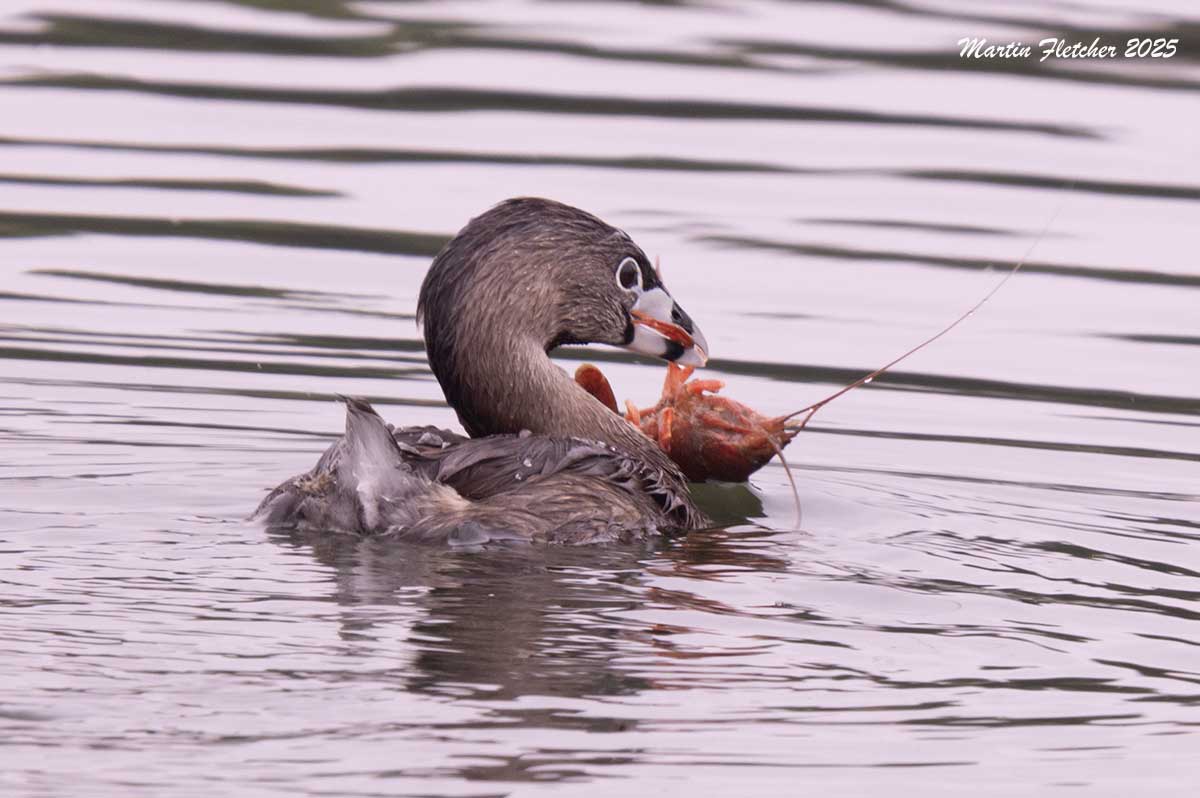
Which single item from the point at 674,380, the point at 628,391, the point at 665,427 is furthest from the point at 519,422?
the point at 628,391

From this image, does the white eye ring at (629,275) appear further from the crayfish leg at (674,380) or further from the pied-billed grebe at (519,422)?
the crayfish leg at (674,380)

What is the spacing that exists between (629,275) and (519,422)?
0.89 metres

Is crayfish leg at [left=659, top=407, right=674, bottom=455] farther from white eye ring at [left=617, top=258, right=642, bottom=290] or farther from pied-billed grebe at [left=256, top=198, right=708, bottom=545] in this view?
white eye ring at [left=617, top=258, right=642, bottom=290]

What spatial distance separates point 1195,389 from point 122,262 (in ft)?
19.0

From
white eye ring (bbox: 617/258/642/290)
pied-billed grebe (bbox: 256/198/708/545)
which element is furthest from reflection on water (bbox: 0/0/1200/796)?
white eye ring (bbox: 617/258/642/290)

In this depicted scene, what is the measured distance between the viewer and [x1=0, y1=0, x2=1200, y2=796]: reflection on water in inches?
265

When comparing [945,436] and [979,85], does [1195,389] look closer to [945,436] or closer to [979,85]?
[945,436]

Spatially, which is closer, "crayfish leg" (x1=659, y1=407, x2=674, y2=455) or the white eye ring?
the white eye ring

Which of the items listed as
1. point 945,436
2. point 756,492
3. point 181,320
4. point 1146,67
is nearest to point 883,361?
point 945,436

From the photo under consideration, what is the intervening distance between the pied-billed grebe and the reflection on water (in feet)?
0.64

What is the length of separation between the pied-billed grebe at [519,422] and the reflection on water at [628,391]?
0.64 ft

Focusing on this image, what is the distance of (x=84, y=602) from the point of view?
25.2 feet

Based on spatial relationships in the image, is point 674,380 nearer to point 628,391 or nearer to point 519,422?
point 519,422

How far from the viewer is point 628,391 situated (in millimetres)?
12711
